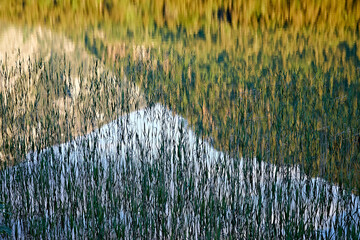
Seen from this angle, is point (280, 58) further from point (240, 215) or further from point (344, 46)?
point (240, 215)

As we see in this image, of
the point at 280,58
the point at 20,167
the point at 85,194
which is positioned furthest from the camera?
the point at 280,58

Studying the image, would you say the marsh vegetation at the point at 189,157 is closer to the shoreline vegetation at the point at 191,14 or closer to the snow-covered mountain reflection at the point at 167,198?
the snow-covered mountain reflection at the point at 167,198

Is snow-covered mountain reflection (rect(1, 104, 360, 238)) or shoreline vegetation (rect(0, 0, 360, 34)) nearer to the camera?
snow-covered mountain reflection (rect(1, 104, 360, 238))

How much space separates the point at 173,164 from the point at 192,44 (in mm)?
5989

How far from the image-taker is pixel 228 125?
4.20 metres

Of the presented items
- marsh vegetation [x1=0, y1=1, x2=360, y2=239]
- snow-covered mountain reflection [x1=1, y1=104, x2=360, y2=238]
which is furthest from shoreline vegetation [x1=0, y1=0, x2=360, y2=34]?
snow-covered mountain reflection [x1=1, y1=104, x2=360, y2=238]

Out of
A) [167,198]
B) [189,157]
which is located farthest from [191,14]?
[167,198]

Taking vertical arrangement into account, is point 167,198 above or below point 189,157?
below

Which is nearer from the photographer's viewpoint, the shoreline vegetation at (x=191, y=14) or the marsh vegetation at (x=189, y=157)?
the marsh vegetation at (x=189, y=157)

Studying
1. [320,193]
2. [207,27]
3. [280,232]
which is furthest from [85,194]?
[207,27]

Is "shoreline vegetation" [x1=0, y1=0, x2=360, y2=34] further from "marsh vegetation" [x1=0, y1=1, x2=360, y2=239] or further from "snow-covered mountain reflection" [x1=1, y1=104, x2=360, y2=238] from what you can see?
"snow-covered mountain reflection" [x1=1, y1=104, x2=360, y2=238]

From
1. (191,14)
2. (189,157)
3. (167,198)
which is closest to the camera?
(167,198)

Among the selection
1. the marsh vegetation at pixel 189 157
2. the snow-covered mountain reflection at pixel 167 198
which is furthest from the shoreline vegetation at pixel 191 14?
the snow-covered mountain reflection at pixel 167 198

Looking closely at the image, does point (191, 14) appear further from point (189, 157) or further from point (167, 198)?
point (167, 198)
